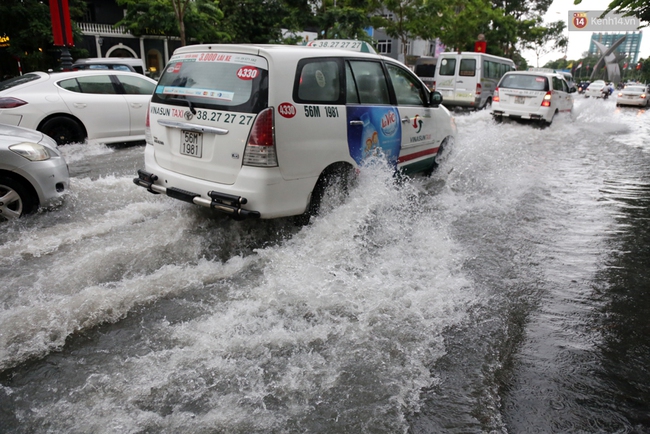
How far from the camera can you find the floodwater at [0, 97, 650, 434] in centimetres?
266

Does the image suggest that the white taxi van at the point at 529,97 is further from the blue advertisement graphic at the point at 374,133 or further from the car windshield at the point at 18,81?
the car windshield at the point at 18,81

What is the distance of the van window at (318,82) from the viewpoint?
14.4ft

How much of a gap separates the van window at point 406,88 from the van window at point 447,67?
14.5 m

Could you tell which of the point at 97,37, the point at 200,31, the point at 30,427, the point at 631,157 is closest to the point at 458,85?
the point at 631,157

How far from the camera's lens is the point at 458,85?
773 inches

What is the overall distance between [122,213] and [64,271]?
151cm

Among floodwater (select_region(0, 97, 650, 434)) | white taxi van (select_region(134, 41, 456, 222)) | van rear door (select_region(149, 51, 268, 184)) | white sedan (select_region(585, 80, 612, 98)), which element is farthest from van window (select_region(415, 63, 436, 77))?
van rear door (select_region(149, 51, 268, 184))

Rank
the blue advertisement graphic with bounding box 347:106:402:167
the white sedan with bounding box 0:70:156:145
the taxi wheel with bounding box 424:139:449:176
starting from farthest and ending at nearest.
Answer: the white sedan with bounding box 0:70:156:145
the taxi wheel with bounding box 424:139:449:176
the blue advertisement graphic with bounding box 347:106:402:167

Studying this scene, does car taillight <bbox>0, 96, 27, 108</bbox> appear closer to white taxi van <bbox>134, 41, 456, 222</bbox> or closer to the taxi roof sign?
white taxi van <bbox>134, 41, 456, 222</bbox>

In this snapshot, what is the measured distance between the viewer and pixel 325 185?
15.7ft

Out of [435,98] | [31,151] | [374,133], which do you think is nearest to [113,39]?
[31,151]

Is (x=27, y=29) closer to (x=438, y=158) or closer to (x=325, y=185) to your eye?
(x=438, y=158)

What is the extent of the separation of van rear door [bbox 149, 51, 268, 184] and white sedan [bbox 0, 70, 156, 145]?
4.36 metres

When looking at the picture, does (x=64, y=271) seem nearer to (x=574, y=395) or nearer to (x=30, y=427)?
(x=30, y=427)
